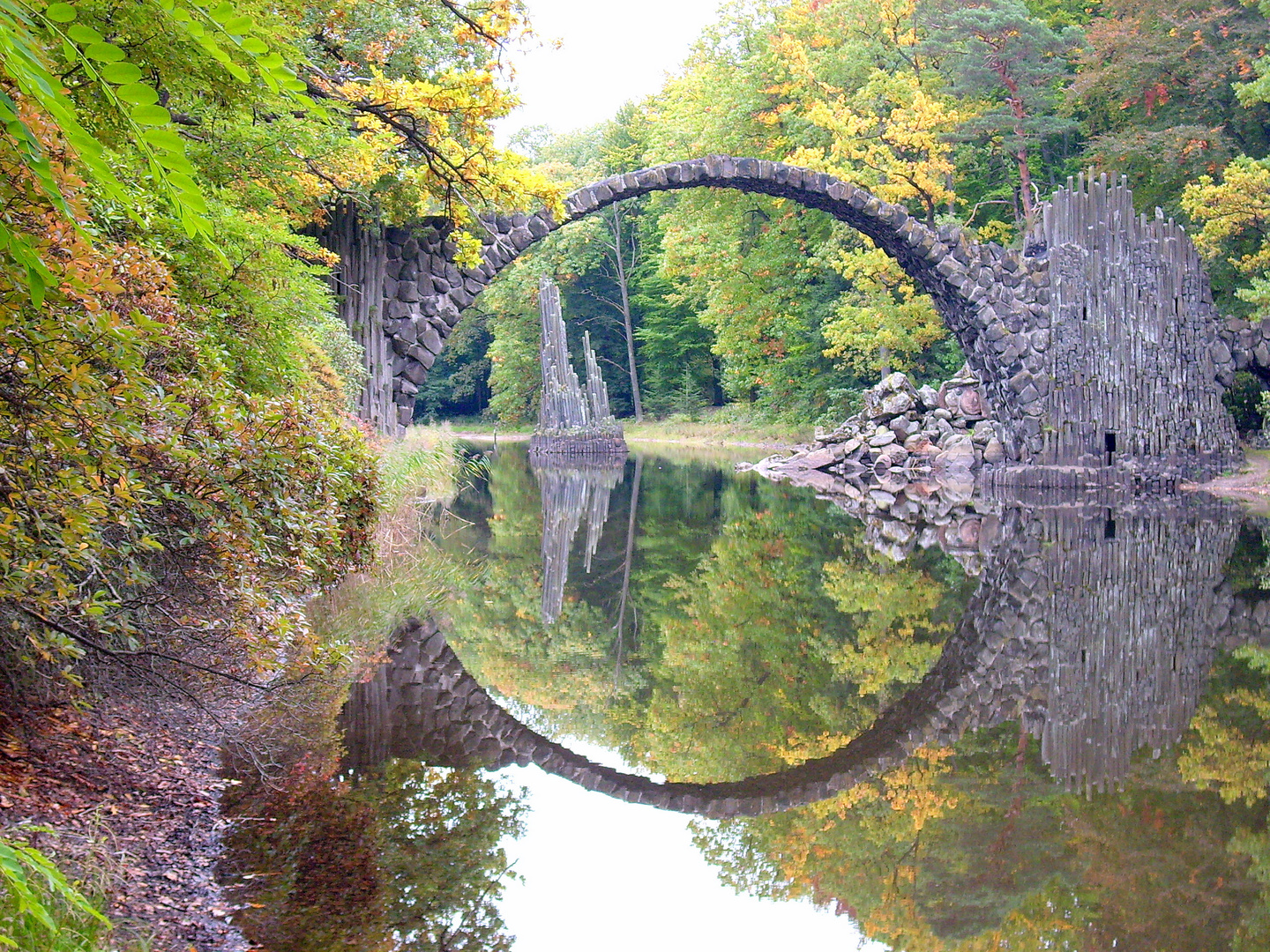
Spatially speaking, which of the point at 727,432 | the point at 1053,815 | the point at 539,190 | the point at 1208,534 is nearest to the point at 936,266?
the point at 1208,534

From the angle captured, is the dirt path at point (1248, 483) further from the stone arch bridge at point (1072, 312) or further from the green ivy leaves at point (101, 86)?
the green ivy leaves at point (101, 86)

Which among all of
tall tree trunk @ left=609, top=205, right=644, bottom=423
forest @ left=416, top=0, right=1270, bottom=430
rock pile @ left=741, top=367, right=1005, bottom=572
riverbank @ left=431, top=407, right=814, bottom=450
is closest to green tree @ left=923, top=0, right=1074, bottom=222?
forest @ left=416, top=0, right=1270, bottom=430

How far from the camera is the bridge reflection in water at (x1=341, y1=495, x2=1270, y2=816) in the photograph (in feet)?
17.0

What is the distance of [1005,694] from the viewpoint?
6.52 meters

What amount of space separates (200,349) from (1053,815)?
15.2 ft

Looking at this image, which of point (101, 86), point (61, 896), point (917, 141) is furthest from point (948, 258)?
point (101, 86)

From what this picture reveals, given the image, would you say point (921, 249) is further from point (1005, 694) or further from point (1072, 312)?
point (1005, 694)

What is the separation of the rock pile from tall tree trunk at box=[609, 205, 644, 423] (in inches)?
745

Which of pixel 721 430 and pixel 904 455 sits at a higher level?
pixel 721 430

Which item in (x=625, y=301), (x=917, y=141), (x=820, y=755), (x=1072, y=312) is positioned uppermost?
(x=917, y=141)

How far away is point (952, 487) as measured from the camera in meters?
20.9

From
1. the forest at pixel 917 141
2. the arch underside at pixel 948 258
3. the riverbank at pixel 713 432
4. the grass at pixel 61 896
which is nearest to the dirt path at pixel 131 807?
the grass at pixel 61 896

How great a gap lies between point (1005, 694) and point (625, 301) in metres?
41.2

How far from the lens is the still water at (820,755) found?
3.75m
